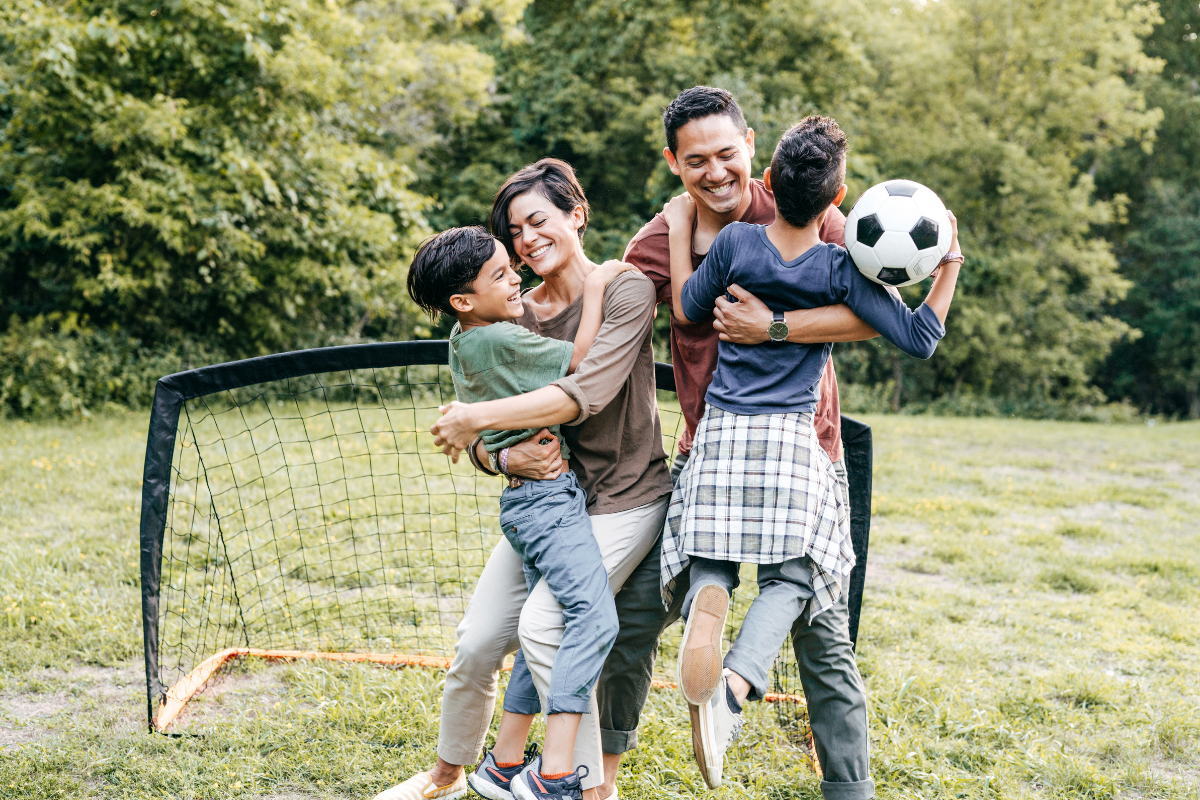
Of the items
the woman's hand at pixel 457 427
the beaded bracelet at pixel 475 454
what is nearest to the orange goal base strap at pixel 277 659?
the beaded bracelet at pixel 475 454

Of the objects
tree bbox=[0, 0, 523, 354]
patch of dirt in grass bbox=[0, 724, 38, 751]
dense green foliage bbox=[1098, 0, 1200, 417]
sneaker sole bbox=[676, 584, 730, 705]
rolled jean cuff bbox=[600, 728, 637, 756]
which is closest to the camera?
sneaker sole bbox=[676, 584, 730, 705]

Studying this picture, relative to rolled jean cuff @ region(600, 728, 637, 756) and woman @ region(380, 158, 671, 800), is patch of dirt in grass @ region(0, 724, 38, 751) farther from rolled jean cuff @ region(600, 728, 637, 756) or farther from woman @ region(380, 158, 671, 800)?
rolled jean cuff @ region(600, 728, 637, 756)

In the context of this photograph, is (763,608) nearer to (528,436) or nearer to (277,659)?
(528,436)

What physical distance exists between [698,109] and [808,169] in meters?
0.39

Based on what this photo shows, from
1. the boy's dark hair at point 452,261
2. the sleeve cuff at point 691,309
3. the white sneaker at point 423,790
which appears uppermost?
the boy's dark hair at point 452,261

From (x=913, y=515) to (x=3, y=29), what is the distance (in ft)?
34.8

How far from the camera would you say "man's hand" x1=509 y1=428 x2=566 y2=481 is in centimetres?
238

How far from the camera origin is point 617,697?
8.95 feet

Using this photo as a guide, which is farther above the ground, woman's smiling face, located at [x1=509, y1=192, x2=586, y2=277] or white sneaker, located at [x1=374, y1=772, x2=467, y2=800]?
woman's smiling face, located at [x1=509, y1=192, x2=586, y2=277]

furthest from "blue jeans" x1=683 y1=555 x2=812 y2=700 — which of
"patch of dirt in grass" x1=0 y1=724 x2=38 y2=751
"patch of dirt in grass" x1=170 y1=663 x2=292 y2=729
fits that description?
"patch of dirt in grass" x1=0 y1=724 x2=38 y2=751

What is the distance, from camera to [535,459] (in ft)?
7.83

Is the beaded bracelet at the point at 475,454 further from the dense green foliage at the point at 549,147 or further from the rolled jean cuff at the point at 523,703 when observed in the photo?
the dense green foliage at the point at 549,147

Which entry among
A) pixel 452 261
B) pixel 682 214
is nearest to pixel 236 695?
pixel 452 261

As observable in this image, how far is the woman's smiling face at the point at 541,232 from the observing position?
8.20ft
